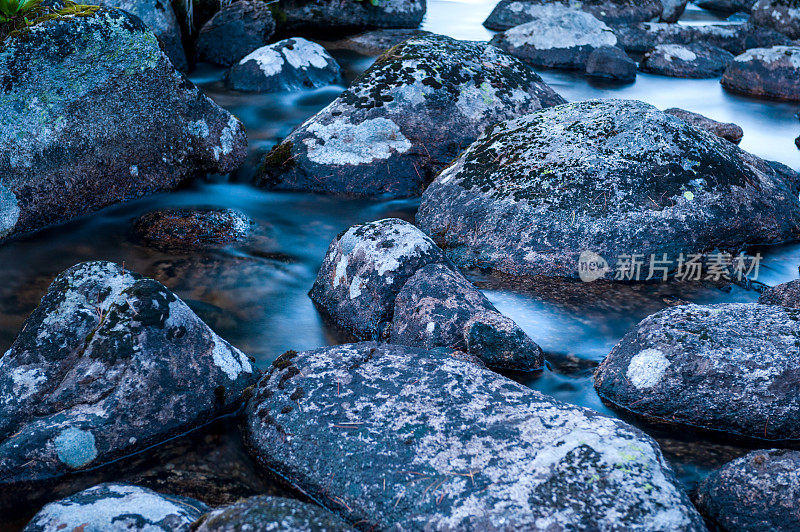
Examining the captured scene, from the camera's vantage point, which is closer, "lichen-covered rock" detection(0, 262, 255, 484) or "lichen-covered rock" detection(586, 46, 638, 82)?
"lichen-covered rock" detection(0, 262, 255, 484)

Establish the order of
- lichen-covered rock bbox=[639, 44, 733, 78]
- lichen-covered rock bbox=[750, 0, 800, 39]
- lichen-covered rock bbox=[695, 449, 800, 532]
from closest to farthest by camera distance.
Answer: lichen-covered rock bbox=[695, 449, 800, 532], lichen-covered rock bbox=[639, 44, 733, 78], lichen-covered rock bbox=[750, 0, 800, 39]

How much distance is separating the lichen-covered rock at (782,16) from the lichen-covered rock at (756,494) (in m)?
19.3

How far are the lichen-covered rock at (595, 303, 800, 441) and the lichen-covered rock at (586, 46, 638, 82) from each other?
1044 centimetres

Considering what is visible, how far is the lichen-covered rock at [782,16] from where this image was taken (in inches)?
747

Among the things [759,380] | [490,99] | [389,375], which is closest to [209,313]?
[389,375]

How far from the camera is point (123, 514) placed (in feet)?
10.1

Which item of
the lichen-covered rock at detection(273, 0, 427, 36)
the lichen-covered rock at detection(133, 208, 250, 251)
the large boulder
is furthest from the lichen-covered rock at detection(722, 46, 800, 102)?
the lichen-covered rock at detection(133, 208, 250, 251)

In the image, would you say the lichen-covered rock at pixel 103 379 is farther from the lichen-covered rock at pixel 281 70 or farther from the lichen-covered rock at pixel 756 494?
the lichen-covered rock at pixel 281 70

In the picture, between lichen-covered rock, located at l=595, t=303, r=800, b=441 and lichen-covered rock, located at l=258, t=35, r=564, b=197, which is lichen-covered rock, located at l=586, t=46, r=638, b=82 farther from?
lichen-covered rock, located at l=595, t=303, r=800, b=441

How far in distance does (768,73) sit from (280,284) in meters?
11.8

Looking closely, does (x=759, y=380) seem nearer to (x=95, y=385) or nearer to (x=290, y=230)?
(x=95, y=385)

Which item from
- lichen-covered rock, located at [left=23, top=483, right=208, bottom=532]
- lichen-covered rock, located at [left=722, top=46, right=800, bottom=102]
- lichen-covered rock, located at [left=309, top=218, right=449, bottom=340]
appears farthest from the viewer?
lichen-covered rock, located at [left=722, top=46, right=800, bottom=102]

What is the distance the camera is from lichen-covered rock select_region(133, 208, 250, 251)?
22.3ft

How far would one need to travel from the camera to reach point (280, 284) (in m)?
6.30
